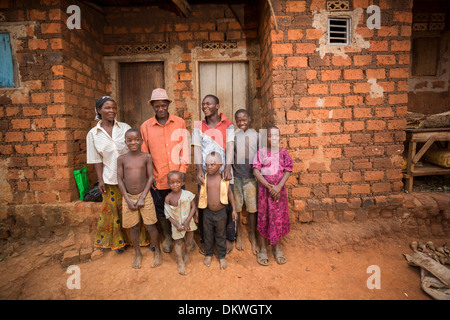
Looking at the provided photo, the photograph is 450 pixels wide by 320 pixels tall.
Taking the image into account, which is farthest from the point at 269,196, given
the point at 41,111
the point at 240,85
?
the point at 41,111

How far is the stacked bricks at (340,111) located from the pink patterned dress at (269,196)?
0.44 m

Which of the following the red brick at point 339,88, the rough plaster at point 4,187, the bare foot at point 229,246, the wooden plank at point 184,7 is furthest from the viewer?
the wooden plank at point 184,7

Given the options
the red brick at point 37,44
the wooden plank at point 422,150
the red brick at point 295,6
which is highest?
the red brick at point 295,6

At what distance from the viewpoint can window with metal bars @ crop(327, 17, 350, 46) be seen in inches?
117

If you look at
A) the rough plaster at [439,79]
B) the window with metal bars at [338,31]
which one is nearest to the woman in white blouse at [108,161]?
the window with metal bars at [338,31]

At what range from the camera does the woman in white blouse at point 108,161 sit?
8.70 ft

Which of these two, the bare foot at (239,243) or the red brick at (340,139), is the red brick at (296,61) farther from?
the bare foot at (239,243)

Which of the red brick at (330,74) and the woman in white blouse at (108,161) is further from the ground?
the red brick at (330,74)

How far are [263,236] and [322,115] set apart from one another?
182cm

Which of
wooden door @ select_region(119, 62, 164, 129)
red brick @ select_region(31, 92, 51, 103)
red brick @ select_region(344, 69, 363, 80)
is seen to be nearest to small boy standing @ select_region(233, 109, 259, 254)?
red brick @ select_region(344, 69, 363, 80)

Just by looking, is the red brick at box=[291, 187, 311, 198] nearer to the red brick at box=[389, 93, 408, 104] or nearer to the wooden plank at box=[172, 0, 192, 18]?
the red brick at box=[389, 93, 408, 104]

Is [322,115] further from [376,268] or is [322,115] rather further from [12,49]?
[12,49]

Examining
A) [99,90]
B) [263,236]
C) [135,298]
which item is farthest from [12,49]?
[263,236]

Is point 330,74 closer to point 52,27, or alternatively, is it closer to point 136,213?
point 136,213
